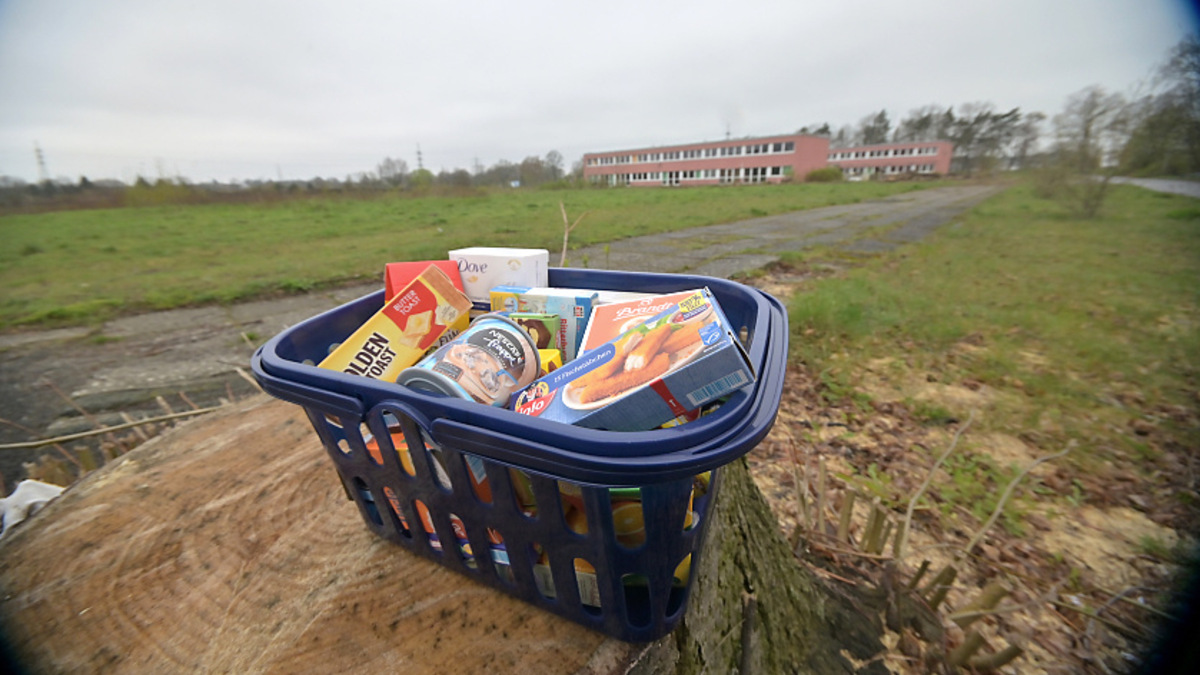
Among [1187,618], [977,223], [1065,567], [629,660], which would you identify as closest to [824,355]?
[1065,567]

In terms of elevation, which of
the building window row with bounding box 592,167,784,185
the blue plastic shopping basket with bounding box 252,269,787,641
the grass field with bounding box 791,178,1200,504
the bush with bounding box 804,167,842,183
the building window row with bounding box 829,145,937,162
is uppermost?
the building window row with bounding box 829,145,937,162

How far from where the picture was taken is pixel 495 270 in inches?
53.0

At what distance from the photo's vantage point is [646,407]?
2.14ft

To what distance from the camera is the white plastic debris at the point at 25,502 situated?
1151 mm

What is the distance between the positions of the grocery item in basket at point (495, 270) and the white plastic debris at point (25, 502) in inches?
45.5

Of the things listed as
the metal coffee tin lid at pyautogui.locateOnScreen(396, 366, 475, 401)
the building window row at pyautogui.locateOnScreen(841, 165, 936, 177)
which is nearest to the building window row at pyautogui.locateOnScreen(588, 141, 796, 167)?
the building window row at pyautogui.locateOnScreen(841, 165, 936, 177)

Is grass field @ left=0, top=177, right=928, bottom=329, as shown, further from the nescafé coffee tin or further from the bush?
the bush

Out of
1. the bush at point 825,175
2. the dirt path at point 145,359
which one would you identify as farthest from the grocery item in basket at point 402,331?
the bush at point 825,175

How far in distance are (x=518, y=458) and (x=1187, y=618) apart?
2078mm

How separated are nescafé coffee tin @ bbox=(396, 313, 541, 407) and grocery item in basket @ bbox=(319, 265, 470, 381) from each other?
155mm

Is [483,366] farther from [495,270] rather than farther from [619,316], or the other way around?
[495,270]

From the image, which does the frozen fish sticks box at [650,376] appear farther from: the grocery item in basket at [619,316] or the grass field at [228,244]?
the grass field at [228,244]

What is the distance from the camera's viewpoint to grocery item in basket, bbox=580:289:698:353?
985 mm

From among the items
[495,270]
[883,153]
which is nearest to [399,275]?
[495,270]
